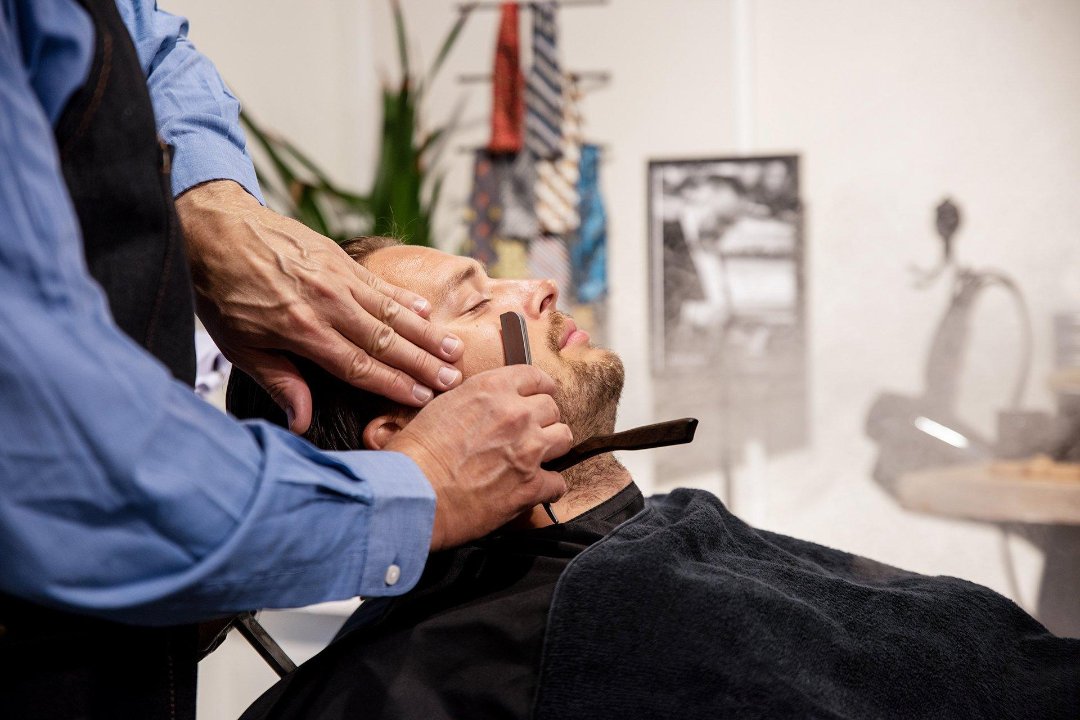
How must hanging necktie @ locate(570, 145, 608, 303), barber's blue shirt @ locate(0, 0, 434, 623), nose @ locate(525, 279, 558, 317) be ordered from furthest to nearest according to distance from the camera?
hanging necktie @ locate(570, 145, 608, 303) → nose @ locate(525, 279, 558, 317) → barber's blue shirt @ locate(0, 0, 434, 623)

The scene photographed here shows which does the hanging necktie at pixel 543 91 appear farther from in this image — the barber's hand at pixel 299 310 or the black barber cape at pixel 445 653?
the black barber cape at pixel 445 653

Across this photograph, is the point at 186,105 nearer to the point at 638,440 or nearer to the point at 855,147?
the point at 638,440

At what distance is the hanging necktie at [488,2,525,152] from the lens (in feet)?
11.0

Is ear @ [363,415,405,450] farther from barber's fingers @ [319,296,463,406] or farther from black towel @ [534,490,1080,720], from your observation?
black towel @ [534,490,1080,720]

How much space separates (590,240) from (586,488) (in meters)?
1.95

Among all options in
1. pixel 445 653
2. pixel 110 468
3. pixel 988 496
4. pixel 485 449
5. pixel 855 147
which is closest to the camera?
pixel 110 468

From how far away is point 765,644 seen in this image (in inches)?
39.2

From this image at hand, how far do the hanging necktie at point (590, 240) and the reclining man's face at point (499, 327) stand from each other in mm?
1773

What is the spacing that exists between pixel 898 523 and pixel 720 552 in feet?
5.81

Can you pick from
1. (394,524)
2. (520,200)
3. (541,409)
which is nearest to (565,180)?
(520,200)

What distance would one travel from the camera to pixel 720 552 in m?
1.24

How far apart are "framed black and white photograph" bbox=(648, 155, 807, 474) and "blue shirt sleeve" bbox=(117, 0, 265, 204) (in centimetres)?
198

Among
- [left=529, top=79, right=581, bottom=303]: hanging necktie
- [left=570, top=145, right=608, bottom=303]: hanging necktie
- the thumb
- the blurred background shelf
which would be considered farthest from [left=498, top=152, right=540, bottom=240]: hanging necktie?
the thumb

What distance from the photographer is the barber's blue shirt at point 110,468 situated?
0.61 metres
